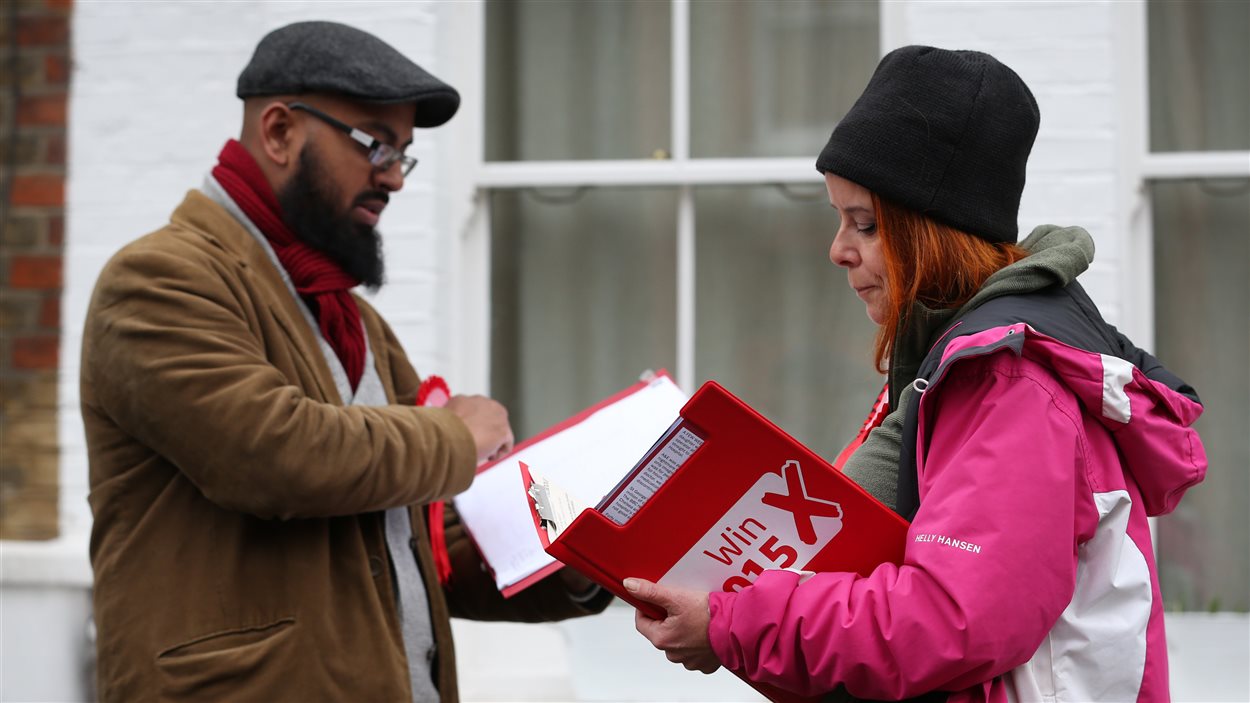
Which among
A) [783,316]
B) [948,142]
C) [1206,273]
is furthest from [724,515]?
[1206,273]

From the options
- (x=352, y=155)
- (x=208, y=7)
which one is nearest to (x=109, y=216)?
(x=208, y=7)

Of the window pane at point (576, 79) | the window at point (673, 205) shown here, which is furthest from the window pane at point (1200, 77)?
the window pane at point (576, 79)

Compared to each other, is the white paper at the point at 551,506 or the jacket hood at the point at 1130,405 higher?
the jacket hood at the point at 1130,405

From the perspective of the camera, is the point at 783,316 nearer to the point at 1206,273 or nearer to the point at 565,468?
the point at 1206,273

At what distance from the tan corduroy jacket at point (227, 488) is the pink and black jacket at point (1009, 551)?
0.75 m

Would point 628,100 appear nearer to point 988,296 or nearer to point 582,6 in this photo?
point 582,6

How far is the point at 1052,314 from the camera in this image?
1.51m

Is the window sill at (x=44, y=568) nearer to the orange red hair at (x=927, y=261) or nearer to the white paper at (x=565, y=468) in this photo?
the white paper at (x=565, y=468)

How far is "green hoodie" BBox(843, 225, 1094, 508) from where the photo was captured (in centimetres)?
154

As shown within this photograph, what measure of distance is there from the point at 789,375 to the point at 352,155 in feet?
4.34

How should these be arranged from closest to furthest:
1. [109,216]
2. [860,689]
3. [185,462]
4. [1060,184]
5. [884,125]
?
[860,689] → [884,125] → [185,462] → [1060,184] → [109,216]

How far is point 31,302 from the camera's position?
128 inches

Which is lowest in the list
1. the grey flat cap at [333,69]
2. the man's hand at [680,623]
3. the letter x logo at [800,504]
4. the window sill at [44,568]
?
the window sill at [44,568]

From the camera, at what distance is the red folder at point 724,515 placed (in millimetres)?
1509
